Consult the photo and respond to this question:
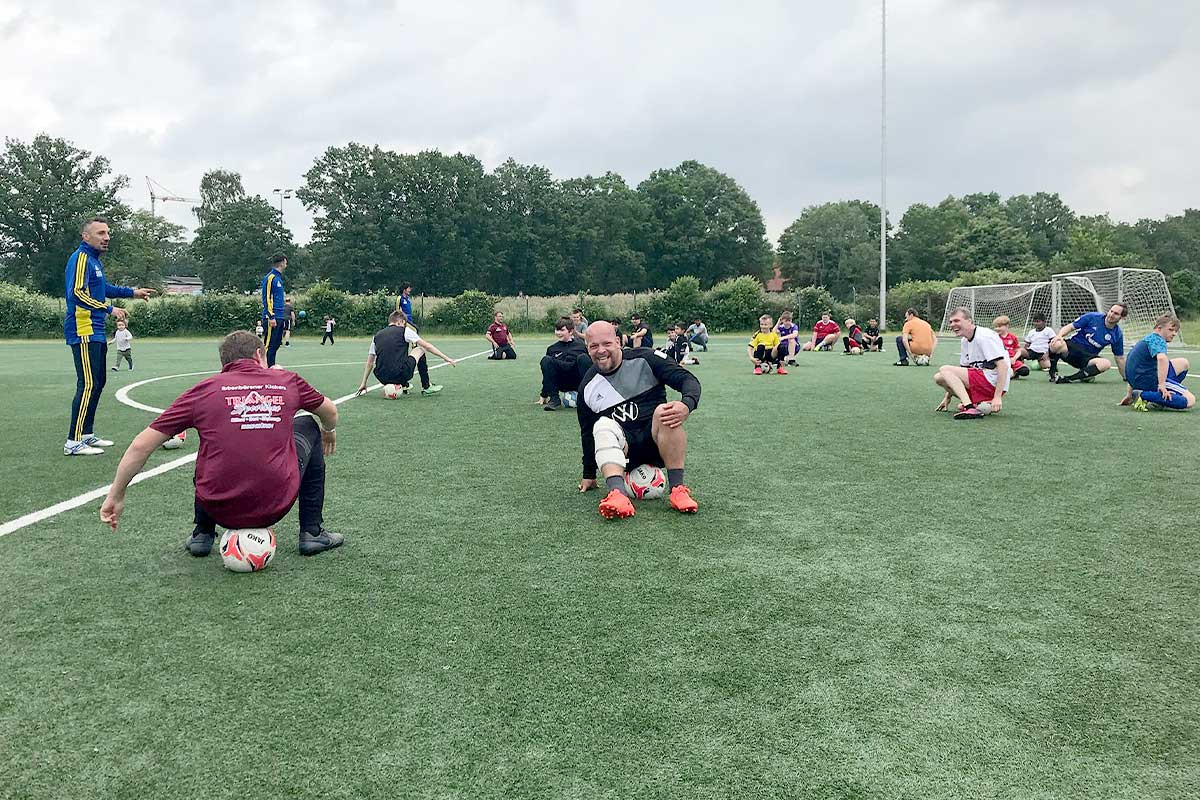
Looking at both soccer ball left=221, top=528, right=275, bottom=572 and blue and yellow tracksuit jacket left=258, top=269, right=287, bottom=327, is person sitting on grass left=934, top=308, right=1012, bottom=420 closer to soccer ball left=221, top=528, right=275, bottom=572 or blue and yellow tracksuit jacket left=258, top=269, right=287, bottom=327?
soccer ball left=221, top=528, right=275, bottom=572

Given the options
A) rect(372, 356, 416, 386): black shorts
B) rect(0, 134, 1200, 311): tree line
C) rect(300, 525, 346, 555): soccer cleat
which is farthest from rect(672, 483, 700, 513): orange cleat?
rect(0, 134, 1200, 311): tree line

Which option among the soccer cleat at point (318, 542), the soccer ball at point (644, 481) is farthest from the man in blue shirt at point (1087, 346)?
the soccer cleat at point (318, 542)

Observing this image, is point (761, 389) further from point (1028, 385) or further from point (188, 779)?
point (188, 779)

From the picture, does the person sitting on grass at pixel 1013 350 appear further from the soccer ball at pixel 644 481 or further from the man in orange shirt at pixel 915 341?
the soccer ball at pixel 644 481

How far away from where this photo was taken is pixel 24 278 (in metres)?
68.9

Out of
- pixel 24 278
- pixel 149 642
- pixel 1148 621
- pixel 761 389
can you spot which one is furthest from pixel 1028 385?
pixel 24 278

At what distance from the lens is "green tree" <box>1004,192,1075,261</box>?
10112cm

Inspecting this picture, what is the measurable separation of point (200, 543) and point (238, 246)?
3265 inches

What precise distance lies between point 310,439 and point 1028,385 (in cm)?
1382

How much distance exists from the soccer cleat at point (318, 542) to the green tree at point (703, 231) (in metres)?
83.7

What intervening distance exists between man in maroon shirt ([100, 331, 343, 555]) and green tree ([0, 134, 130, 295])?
75.9 m

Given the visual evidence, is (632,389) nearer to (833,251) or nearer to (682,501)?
(682,501)

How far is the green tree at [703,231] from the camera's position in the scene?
287ft

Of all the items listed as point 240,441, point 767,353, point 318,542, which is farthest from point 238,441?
point 767,353
